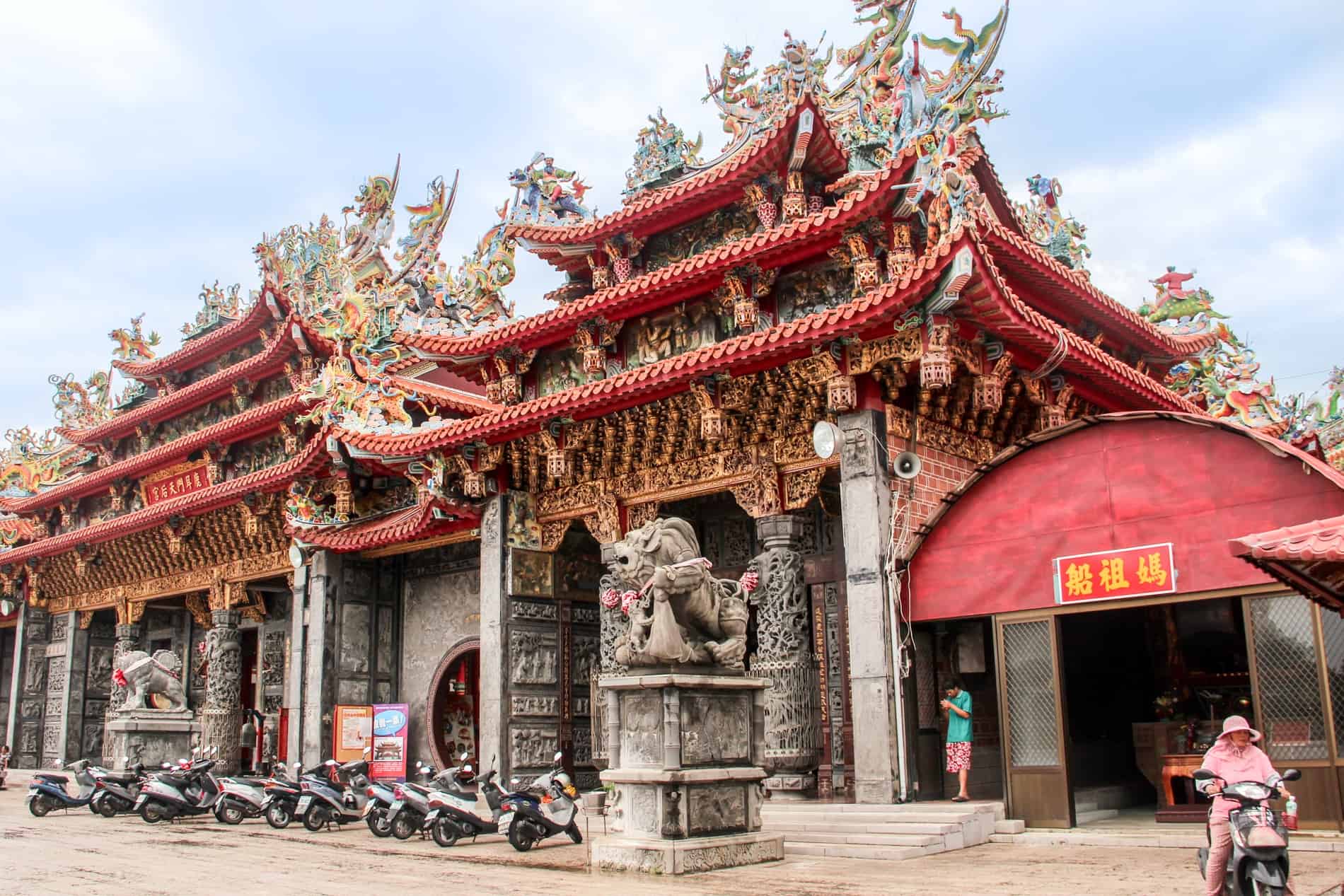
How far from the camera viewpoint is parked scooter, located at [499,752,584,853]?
464 inches

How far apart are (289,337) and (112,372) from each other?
919 centimetres

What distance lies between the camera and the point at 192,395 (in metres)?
25.5

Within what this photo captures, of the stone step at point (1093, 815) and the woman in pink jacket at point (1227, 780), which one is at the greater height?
the woman in pink jacket at point (1227, 780)

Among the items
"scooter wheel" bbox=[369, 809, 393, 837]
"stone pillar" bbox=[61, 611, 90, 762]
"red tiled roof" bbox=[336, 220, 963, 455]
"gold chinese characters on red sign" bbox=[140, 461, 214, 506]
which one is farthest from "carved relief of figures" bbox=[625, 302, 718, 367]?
"stone pillar" bbox=[61, 611, 90, 762]

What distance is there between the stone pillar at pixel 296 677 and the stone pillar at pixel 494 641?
5.01 meters

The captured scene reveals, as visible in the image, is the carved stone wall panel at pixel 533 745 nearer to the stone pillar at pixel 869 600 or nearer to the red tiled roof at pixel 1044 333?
the stone pillar at pixel 869 600

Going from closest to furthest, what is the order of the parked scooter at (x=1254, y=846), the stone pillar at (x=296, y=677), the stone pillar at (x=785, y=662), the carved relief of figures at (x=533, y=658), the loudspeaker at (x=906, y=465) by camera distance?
the parked scooter at (x=1254, y=846) < the loudspeaker at (x=906, y=465) < the stone pillar at (x=785, y=662) < the carved relief of figures at (x=533, y=658) < the stone pillar at (x=296, y=677)

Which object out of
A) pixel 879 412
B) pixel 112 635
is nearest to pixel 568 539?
pixel 879 412

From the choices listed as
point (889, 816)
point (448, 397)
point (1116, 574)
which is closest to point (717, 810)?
point (889, 816)

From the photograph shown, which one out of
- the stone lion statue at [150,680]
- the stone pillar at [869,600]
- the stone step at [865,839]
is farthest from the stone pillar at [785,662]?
the stone lion statue at [150,680]

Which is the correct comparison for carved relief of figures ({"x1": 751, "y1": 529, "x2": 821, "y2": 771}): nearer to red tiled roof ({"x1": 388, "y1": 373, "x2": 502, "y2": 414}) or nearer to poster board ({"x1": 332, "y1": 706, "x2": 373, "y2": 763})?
red tiled roof ({"x1": 388, "y1": 373, "x2": 502, "y2": 414})

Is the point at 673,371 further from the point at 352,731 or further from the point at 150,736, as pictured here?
the point at 150,736

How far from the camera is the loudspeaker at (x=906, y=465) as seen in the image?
13.1 meters

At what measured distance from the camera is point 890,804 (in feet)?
39.8
